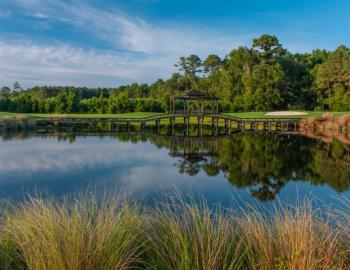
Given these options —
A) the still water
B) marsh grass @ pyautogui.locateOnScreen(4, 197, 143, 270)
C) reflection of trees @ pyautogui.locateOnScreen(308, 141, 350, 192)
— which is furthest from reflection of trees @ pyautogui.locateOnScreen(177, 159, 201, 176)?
marsh grass @ pyautogui.locateOnScreen(4, 197, 143, 270)

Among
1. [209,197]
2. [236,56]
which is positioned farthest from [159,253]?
[236,56]

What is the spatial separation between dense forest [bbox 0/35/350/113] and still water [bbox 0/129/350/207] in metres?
26.5

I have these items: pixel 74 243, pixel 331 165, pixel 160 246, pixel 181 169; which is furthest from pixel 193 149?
pixel 74 243

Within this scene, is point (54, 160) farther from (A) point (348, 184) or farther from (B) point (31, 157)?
(A) point (348, 184)

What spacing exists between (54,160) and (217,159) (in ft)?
27.7

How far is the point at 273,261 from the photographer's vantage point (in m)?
3.50

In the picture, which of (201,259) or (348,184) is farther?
(348,184)

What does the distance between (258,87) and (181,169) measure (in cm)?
3835

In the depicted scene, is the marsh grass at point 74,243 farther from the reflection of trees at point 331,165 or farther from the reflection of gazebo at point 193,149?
the reflection of gazebo at point 193,149

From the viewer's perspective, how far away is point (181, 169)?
16109 millimetres

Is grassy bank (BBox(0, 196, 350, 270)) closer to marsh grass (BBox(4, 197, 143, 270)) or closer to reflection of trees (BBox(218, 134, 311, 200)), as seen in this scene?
marsh grass (BBox(4, 197, 143, 270))

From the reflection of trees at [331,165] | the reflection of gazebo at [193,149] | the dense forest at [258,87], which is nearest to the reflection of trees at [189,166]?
the reflection of gazebo at [193,149]

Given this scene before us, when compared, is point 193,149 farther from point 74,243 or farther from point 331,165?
point 74,243

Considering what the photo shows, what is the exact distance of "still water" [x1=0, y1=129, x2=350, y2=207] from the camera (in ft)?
36.3
